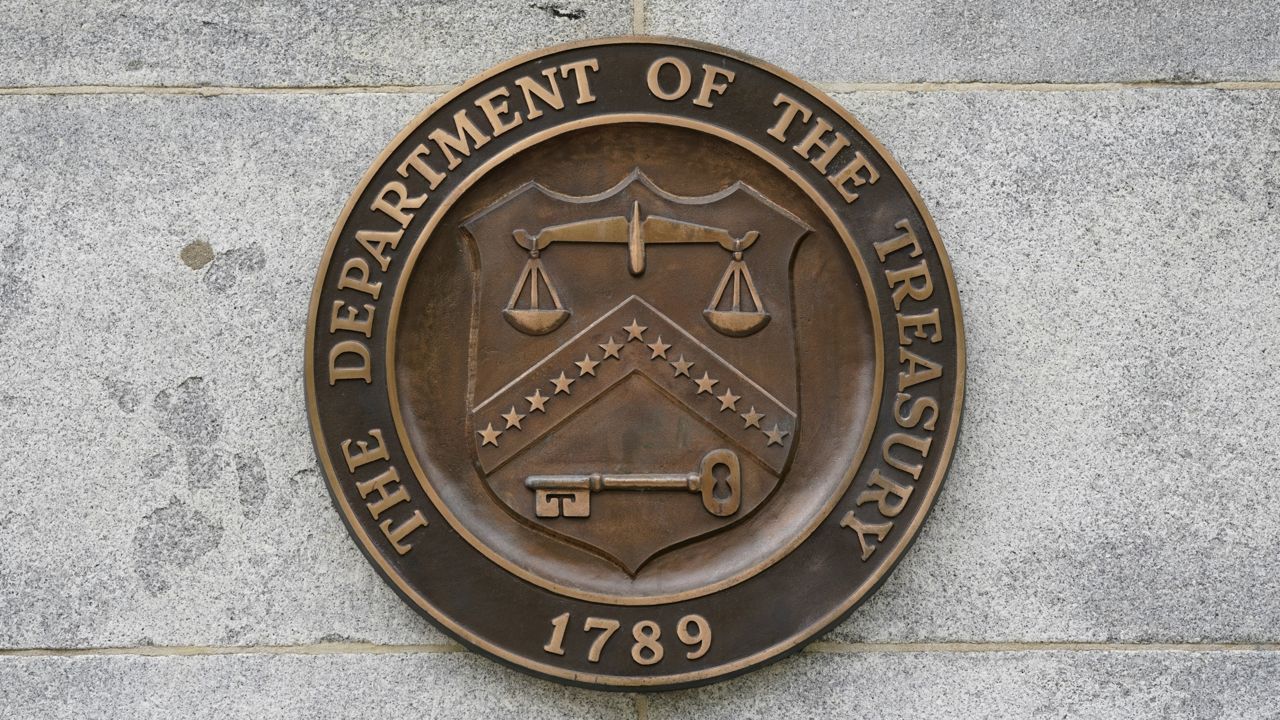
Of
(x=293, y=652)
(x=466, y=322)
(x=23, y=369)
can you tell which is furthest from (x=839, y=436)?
(x=23, y=369)

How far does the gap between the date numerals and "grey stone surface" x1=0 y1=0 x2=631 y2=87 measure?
1.58 meters

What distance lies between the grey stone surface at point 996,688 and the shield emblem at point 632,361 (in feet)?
1.50

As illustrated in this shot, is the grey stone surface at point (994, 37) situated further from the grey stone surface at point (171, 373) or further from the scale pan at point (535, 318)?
the grey stone surface at point (171, 373)

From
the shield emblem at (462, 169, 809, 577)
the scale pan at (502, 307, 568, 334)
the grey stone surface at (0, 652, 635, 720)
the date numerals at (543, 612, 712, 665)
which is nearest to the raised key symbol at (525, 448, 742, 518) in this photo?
the shield emblem at (462, 169, 809, 577)

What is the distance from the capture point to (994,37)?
350cm

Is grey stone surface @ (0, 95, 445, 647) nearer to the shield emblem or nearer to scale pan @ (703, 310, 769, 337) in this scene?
the shield emblem

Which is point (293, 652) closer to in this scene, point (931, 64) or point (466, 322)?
point (466, 322)

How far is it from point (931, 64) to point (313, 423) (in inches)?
79.6

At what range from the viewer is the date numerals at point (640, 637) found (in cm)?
315

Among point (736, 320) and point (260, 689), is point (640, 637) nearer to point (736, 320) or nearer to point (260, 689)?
point (736, 320)

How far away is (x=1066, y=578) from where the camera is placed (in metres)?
3.33

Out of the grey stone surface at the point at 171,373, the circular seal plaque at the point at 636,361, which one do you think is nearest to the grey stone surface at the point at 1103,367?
the circular seal plaque at the point at 636,361

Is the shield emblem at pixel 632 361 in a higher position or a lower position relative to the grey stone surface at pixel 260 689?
higher

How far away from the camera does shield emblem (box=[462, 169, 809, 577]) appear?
325 cm
